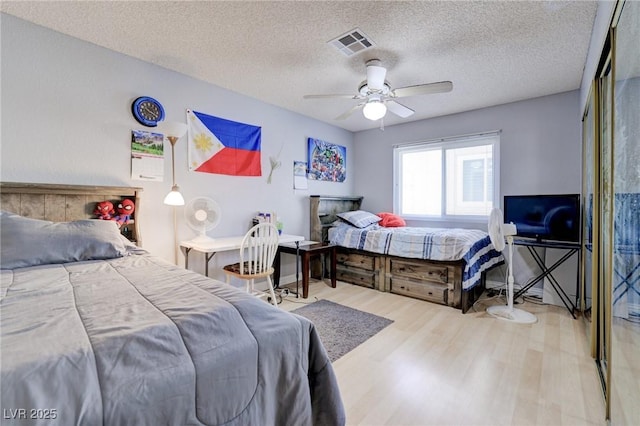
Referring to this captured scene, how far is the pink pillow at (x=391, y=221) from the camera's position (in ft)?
14.1

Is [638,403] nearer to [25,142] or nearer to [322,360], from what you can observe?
[322,360]

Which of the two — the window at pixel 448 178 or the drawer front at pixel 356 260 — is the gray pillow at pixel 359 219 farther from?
the window at pixel 448 178

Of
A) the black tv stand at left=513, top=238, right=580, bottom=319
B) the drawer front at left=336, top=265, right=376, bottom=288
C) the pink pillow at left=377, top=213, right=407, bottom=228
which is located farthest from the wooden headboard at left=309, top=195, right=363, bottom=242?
the black tv stand at left=513, top=238, right=580, bottom=319

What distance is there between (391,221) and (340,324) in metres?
2.09

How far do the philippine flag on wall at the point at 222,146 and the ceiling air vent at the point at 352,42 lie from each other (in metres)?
1.55

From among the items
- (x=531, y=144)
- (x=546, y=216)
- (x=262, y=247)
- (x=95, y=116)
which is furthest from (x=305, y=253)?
(x=531, y=144)

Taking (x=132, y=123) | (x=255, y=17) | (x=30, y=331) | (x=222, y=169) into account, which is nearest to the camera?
(x=30, y=331)

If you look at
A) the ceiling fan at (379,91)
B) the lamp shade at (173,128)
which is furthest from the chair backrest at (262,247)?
the ceiling fan at (379,91)

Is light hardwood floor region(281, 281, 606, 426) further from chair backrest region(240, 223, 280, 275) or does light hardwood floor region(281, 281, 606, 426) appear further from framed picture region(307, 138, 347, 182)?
framed picture region(307, 138, 347, 182)

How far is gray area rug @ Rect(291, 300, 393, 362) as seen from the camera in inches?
89.9

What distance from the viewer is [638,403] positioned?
106 cm

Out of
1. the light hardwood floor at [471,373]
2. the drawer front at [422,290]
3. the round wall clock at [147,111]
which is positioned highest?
the round wall clock at [147,111]

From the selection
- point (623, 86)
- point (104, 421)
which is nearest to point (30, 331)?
point (104, 421)

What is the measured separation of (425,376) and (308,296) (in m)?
1.78
